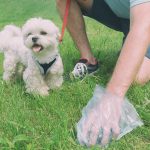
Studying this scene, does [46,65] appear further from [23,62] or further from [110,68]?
[110,68]

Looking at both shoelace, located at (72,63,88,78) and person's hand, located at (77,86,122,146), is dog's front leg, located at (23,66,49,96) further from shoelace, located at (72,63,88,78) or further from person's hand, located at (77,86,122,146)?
person's hand, located at (77,86,122,146)

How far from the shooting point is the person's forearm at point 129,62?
3.13 meters

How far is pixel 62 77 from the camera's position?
14.6ft

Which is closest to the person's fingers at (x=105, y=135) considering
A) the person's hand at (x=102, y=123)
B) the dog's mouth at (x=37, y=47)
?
the person's hand at (x=102, y=123)

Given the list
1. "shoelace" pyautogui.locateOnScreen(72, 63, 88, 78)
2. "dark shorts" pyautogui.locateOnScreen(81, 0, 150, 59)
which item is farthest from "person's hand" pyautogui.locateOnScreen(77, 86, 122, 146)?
"dark shorts" pyautogui.locateOnScreen(81, 0, 150, 59)

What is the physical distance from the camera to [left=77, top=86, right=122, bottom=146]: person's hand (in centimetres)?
298

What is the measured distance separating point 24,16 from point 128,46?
8355mm

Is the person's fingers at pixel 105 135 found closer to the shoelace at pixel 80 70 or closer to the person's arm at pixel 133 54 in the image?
the person's arm at pixel 133 54

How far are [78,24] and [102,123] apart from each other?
2157 mm

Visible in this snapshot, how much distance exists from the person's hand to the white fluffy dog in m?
1.08

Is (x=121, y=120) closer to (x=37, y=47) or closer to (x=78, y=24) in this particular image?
(x=37, y=47)

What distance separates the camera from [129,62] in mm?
3143

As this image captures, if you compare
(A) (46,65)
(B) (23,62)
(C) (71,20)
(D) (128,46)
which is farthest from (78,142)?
(C) (71,20)

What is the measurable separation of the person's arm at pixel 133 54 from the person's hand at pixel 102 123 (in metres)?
0.09
